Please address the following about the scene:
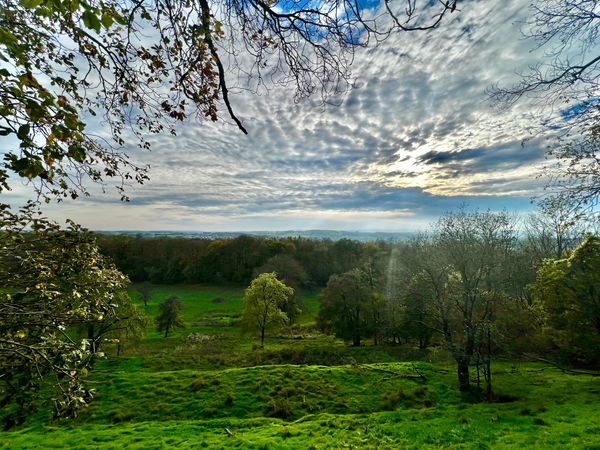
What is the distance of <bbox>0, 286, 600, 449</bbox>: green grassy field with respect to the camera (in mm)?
11906

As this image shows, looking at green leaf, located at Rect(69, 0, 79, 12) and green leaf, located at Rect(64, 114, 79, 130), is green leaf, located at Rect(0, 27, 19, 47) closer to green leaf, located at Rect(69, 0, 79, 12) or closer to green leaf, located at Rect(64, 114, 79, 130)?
green leaf, located at Rect(69, 0, 79, 12)

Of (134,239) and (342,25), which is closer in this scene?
(342,25)

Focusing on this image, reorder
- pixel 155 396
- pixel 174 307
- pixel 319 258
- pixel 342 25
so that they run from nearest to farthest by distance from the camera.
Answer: pixel 342 25
pixel 155 396
pixel 174 307
pixel 319 258

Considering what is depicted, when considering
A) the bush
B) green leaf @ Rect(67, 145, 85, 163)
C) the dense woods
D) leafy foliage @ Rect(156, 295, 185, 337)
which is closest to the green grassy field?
the bush

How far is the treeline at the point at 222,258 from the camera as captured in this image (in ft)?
274

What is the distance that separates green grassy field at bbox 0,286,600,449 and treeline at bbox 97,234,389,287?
56.3 metres

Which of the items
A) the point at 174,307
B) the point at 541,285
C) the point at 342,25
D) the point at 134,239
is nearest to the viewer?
the point at 342,25

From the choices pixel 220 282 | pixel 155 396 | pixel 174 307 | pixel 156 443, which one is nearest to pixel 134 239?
pixel 220 282

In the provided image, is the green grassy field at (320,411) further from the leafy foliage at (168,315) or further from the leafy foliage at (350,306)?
the leafy foliage at (168,315)

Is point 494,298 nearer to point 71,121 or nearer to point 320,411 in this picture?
point 320,411

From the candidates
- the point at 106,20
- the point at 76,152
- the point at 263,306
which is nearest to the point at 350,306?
the point at 263,306

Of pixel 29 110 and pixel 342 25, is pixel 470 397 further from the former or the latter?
pixel 29 110

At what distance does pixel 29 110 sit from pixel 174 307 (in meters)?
51.2

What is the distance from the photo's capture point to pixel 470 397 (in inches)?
720
